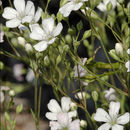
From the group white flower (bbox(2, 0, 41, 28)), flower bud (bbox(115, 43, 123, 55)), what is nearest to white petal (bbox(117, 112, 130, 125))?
flower bud (bbox(115, 43, 123, 55))

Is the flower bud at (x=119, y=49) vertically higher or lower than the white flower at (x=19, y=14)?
lower

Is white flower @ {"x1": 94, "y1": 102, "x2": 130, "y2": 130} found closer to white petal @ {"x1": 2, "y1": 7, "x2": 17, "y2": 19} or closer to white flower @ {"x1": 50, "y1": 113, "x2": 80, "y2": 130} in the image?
white flower @ {"x1": 50, "y1": 113, "x2": 80, "y2": 130}

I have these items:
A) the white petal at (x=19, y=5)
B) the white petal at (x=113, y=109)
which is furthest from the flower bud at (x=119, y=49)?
the white petal at (x=19, y=5)

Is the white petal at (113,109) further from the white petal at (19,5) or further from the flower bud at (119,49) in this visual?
the white petal at (19,5)

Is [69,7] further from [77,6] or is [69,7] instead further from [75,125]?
[75,125]

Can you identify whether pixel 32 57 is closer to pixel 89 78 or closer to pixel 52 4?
pixel 89 78

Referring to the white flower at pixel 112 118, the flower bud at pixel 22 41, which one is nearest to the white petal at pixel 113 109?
the white flower at pixel 112 118

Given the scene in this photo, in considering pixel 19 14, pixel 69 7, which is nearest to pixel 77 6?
pixel 69 7

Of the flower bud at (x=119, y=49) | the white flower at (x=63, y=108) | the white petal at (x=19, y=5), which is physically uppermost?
the white petal at (x=19, y=5)
